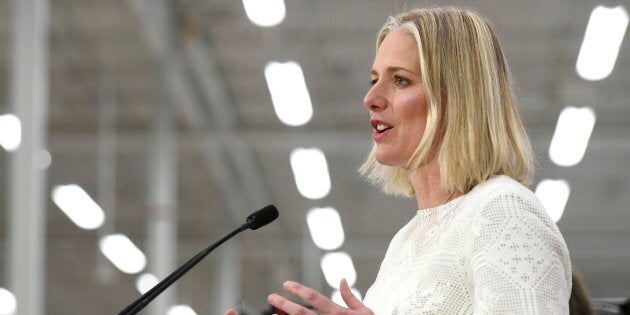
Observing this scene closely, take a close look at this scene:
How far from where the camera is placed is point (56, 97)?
17.0 m

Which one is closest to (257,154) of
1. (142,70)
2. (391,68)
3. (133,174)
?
(133,174)

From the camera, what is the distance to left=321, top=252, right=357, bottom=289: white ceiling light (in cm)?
2419

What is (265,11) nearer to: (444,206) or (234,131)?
(234,131)

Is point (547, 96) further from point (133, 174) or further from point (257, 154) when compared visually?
point (133, 174)

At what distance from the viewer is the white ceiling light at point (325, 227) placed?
21547 mm

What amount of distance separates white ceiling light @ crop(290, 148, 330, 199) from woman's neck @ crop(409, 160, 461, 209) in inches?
599

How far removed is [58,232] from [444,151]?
22.6 meters

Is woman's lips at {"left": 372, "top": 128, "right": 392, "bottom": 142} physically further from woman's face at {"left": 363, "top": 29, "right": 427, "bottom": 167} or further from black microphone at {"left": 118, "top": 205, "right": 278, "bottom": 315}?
black microphone at {"left": 118, "top": 205, "right": 278, "bottom": 315}

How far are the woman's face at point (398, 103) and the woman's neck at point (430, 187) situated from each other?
4cm

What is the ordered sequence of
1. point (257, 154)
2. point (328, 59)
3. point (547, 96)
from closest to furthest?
point (328, 59) < point (547, 96) < point (257, 154)

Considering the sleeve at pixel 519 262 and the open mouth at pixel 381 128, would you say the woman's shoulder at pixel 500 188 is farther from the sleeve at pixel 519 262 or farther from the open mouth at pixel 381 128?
the open mouth at pixel 381 128

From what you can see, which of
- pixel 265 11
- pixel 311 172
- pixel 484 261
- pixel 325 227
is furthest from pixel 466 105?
pixel 325 227

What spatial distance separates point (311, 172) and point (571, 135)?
14.6 feet

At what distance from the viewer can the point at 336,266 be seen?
978 inches
